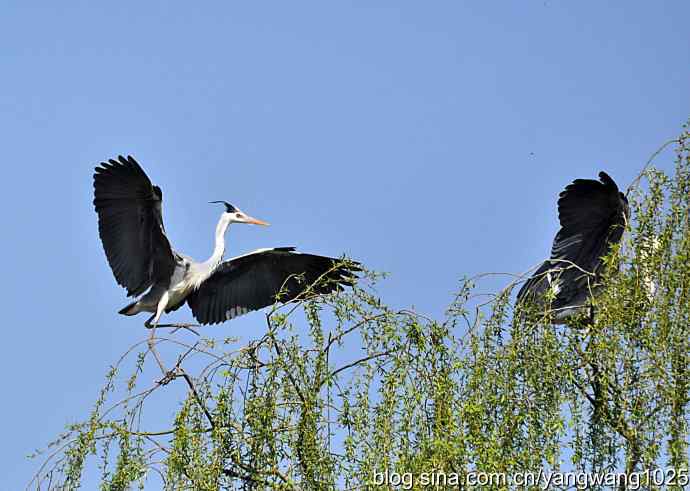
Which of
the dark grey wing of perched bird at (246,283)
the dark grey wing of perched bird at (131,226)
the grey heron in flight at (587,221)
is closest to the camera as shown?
the grey heron in flight at (587,221)

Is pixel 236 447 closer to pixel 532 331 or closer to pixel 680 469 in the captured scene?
pixel 532 331

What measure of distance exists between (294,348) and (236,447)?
429 mm

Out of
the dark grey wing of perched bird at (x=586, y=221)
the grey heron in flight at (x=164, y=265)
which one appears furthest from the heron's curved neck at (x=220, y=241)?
the dark grey wing of perched bird at (x=586, y=221)

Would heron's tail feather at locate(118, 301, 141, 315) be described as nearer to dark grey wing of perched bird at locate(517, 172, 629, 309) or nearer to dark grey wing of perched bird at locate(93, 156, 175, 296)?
dark grey wing of perched bird at locate(93, 156, 175, 296)

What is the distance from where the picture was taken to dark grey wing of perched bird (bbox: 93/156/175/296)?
7641 millimetres

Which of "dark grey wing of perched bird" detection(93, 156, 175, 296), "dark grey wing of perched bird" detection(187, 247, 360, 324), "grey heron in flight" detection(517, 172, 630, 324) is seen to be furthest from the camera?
"dark grey wing of perched bird" detection(187, 247, 360, 324)

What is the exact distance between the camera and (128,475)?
418cm

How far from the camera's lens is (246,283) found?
27.4ft

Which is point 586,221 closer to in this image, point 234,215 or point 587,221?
point 587,221

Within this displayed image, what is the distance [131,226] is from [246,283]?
99cm

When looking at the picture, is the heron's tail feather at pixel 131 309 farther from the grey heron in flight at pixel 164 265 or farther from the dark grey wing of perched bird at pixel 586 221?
the dark grey wing of perched bird at pixel 586 221

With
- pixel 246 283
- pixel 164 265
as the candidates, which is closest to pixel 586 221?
pixel 246 283

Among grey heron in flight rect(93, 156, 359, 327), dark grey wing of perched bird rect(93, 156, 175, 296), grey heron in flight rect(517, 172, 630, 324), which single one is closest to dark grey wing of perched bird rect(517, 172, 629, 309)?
grey heron in flight rect(517, 172, 630, 324)

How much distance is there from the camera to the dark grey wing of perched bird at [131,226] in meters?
7.64
